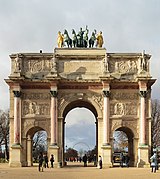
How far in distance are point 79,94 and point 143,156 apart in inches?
310

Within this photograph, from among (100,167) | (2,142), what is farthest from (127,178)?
(2,142)

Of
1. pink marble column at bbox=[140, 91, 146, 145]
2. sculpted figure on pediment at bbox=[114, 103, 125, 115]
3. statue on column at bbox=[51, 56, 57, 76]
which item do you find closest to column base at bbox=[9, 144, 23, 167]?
statue on column at bbox=[51, 56, 57, 76]

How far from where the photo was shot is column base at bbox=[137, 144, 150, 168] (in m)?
45.1

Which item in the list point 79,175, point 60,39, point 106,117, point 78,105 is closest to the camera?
point 79,175

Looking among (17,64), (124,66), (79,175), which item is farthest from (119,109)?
(79,175)

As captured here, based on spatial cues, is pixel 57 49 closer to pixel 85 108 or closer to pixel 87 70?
pixel 87 70

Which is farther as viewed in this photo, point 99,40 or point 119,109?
point 99,40

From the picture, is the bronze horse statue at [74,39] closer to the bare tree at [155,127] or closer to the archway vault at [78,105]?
the archway vault at [78,105]

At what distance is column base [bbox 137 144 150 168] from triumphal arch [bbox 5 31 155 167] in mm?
89

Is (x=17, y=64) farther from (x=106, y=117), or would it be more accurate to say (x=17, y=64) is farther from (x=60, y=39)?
(x=106, y=117)

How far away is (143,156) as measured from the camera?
4531 cm

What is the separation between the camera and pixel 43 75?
4703cm

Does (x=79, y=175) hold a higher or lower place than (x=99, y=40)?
lower

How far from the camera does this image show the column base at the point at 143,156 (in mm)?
45094
